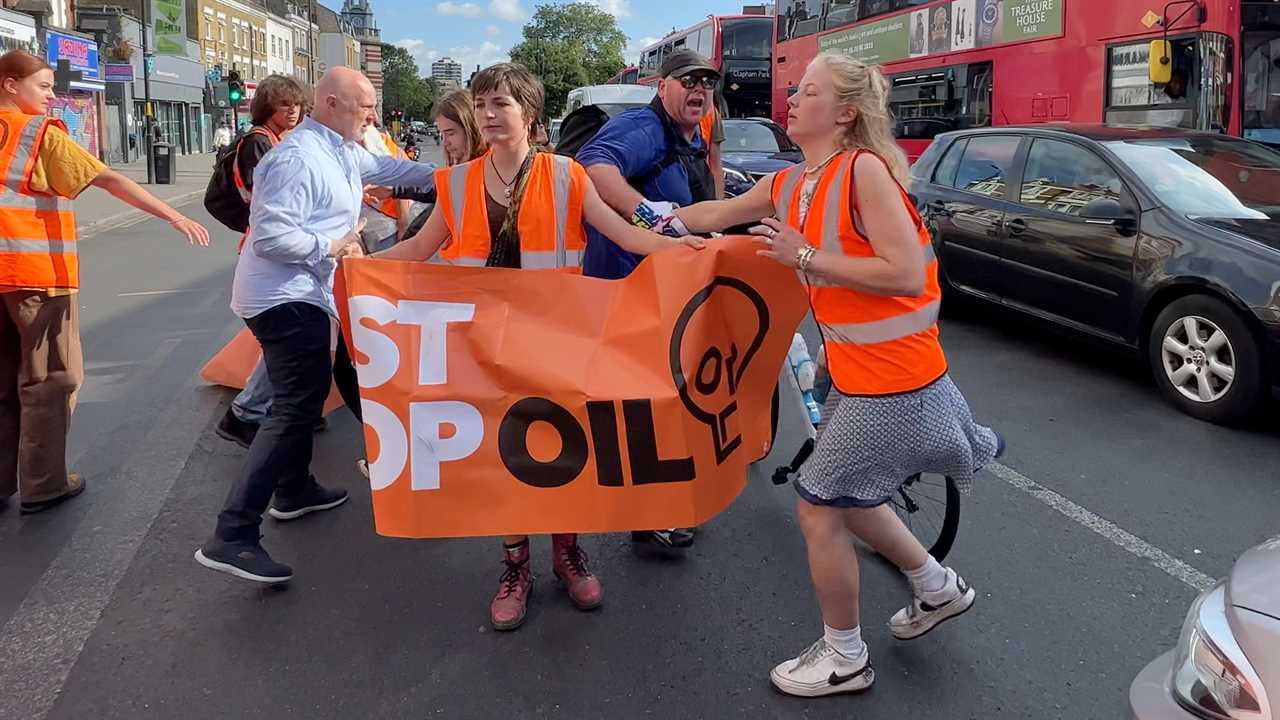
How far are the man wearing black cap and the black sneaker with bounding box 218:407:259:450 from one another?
2411 mm

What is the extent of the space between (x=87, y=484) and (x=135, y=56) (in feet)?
134

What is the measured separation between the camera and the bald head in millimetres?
3797

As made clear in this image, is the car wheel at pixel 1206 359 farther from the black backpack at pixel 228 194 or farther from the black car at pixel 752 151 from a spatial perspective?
the black car at pixel 752 151

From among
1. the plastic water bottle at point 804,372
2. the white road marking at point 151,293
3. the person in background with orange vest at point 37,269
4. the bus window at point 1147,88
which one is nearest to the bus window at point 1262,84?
the bus window at point 1147,88

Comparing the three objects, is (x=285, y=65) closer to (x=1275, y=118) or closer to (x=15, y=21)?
(x=15, y=21)

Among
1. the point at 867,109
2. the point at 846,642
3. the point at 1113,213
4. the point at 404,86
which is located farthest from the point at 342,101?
the point at 404,86

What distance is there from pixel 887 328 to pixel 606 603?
1.51 metres

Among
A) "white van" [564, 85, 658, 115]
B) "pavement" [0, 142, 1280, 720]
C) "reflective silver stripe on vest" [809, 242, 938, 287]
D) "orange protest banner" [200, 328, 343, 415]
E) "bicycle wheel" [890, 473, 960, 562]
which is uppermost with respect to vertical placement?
"white van" [564, 85, 658, 115]

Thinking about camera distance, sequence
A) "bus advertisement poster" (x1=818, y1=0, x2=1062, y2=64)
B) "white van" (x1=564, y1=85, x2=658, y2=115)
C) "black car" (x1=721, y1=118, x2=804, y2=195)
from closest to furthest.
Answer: "bus advertisement poster" (x1=818, y1=0, x2=1062, y2=64) < "black car" (x1=721, y1=118, x2=804, y2=195) < "white van" (x1=564, y1=85, x2=658, y2=115)

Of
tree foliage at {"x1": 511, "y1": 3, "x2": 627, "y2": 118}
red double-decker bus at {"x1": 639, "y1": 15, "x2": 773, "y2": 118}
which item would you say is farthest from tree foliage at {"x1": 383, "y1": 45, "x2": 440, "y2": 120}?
red double-decker bus at {"x1": 639, "y1": 15, "x2": 773, "y2": 118}

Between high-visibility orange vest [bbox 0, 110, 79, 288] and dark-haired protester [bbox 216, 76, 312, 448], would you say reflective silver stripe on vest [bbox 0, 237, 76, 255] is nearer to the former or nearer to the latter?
high-visibility orange vest [bbox 0, 110, 79, 288]

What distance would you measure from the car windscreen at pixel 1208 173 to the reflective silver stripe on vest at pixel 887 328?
424 cm

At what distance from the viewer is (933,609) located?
10.6 feet

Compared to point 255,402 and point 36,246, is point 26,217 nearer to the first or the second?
point 36,246
